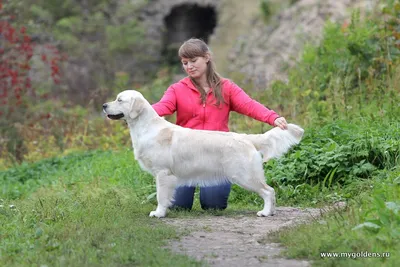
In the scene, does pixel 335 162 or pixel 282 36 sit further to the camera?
pixel 282 36

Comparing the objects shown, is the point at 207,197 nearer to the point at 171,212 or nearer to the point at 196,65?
the point at 171,212

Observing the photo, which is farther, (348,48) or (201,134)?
Answer: (348,48)

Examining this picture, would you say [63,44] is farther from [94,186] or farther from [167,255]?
[167,255]

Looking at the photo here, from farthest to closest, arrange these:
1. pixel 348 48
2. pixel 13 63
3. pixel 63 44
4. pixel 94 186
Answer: pixel 63 44 → pixel 13 63 → pixel 348 48 → pixel 94 186

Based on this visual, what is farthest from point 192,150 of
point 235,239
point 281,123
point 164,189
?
point 235,239

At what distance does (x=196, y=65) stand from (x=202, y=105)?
410 mm

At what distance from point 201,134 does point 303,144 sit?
212cm

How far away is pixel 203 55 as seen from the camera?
6.65 m

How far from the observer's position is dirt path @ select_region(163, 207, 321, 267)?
4621 mm

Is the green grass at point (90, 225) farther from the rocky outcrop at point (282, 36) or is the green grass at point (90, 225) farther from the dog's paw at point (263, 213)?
the rocky outcrop at point (282, 36)

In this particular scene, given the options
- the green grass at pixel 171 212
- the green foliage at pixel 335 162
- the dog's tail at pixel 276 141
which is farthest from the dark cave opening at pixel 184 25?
the dog's tail at pixel 276 141

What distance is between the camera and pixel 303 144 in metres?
8.00

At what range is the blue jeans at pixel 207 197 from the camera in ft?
22.7

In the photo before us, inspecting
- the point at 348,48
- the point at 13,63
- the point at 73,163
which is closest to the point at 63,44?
the point at 13,63
